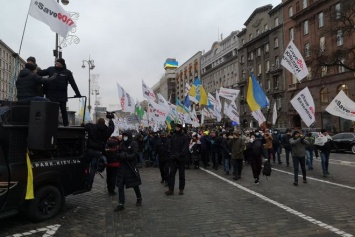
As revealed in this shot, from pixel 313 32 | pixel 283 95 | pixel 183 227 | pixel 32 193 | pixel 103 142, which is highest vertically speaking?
pixel 313 32

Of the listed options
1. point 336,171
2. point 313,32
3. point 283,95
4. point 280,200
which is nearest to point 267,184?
point 280,200

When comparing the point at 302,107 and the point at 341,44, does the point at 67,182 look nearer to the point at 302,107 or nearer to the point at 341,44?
the point at 302,107

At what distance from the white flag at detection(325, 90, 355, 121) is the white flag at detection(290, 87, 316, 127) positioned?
670 millimetres

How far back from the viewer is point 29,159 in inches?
241

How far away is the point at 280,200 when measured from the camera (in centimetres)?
820

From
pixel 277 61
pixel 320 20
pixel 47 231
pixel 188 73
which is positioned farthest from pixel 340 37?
pixel 188 73

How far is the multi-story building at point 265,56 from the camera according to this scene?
175ft

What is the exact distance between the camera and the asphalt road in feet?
19.4

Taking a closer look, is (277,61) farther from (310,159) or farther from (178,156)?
(178,156)

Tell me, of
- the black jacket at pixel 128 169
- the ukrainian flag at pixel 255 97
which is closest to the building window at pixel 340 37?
the ukrainian flag at pixel 255 97

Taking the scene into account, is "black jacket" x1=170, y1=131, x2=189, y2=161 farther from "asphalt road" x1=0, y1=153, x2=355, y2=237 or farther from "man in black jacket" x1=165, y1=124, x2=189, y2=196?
"asphalt road" x1=0, y1=153, x2=355, y2=237

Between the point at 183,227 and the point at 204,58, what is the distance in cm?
9522

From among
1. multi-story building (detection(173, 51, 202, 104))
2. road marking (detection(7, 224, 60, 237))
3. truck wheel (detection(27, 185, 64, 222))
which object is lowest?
road marking (detection(7, 224, 60, 237))

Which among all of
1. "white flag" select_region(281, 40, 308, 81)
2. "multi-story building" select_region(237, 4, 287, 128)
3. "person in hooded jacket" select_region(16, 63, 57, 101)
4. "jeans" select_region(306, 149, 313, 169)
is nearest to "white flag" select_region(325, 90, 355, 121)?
"white flag" select_region(281, 40, 308, 81)
